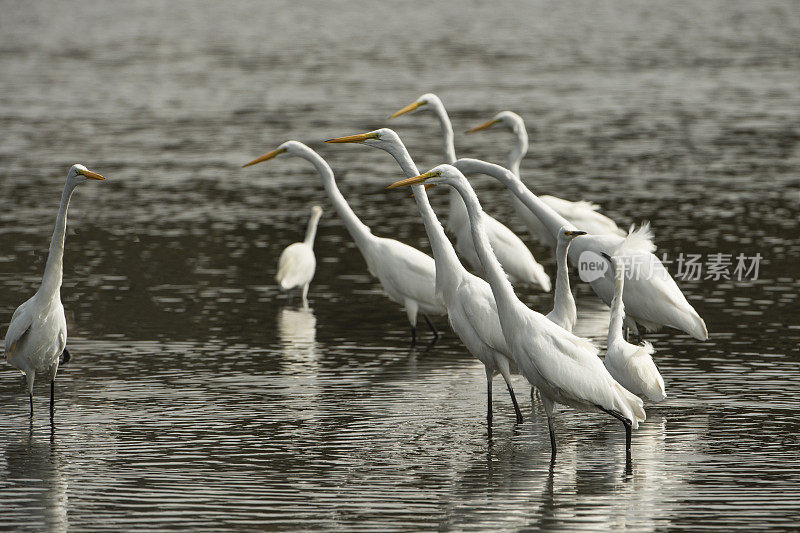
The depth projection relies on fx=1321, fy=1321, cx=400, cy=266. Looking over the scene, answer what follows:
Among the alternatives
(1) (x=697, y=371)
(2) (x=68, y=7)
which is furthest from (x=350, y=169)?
(2) (x=68, y=7)

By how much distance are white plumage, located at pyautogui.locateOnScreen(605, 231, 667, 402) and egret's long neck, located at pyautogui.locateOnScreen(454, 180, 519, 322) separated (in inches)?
50.9

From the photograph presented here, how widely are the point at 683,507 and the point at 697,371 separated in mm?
3740

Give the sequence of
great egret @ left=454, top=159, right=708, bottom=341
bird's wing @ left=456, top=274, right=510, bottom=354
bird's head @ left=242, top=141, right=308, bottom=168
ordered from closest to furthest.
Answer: bird's wing @ left=456, top=274, right=510, bottom=354 < great egret @ left=454, top=159, right=708, bottom=341 < bird's head @ left=242, top=141, right=308, bottom=168

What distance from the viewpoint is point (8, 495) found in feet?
28.5

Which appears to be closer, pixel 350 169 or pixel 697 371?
pixel 697 371

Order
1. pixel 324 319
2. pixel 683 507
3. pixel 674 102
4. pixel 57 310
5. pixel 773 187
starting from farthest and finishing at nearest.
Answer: pixel 674 102, pixel 773 187, pixel 324 319, pixel 57 310, pixel 683 507

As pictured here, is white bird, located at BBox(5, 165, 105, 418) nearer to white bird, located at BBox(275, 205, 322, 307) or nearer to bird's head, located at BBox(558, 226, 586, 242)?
bird's head, located at BBox(558, 226, 586, 242)

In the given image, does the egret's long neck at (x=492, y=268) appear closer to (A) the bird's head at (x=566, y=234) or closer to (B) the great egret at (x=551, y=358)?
(B) the great egret at (x=551, y=358)

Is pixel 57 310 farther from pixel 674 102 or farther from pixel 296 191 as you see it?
pixel 674 102

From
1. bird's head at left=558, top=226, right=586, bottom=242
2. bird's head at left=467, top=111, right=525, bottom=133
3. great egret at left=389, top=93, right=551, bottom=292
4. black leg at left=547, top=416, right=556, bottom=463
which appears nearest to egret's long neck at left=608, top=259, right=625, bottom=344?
bird's head at left=558, top=226, right=586, bottom=242

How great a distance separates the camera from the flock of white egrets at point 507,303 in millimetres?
9102

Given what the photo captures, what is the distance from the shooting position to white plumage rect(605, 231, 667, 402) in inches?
394

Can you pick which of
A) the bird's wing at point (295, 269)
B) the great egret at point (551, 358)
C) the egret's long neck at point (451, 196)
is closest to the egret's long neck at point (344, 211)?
the bird's wing at point (295, 269)

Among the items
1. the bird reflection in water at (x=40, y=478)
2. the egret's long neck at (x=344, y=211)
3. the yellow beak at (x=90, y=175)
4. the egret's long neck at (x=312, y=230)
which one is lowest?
the bird reflection in water at (x=40, y=478)
